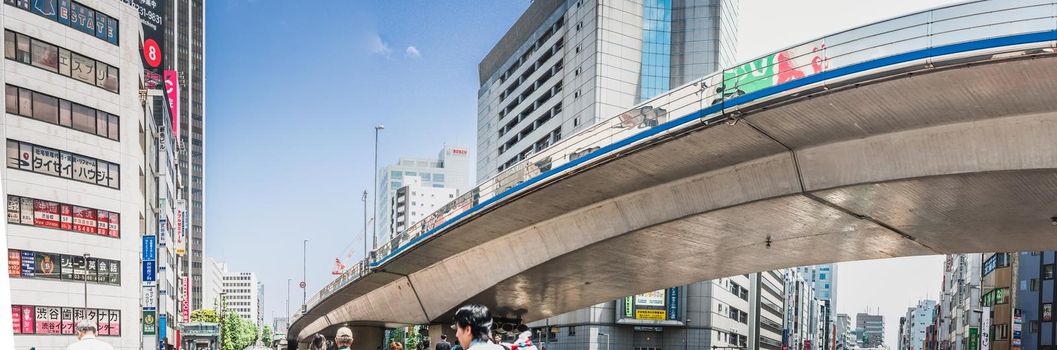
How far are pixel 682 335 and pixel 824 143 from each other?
2313 inches

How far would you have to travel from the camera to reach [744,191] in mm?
19234

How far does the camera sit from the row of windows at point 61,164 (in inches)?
1401

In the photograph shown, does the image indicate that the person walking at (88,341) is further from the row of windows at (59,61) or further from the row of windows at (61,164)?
the row of windows at (59,61)

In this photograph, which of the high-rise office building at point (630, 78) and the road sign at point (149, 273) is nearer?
the road sign at point (149, 273)

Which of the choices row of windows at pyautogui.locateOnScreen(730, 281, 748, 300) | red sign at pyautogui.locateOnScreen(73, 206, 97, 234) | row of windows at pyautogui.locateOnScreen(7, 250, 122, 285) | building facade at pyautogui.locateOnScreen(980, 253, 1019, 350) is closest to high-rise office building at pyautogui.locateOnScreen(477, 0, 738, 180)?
row of windows at pyautogui.locateOnScreen(730, 281, 748, 300)

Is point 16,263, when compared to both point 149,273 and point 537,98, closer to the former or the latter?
point 149,273

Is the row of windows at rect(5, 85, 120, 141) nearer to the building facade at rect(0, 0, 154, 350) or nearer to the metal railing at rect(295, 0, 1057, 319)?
the building facade at rect(0, 0, 154, 350)

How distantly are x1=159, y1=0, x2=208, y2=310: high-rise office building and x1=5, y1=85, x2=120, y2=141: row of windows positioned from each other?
90.2 m

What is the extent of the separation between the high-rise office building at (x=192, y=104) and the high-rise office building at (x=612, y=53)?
67416 millimetres

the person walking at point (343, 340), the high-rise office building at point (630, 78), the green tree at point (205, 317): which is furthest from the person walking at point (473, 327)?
the green tree at point (205, 317)

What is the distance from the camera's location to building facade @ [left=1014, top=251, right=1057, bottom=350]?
50625 millimetres

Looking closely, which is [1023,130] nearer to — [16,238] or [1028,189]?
[1028,189]

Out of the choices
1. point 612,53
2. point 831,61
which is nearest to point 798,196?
point 831,61

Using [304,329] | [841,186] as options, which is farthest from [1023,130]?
[304,329]
